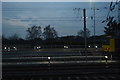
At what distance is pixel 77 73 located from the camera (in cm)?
748

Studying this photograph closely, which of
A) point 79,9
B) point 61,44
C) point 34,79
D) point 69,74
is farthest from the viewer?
point 61,44

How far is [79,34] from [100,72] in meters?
15.9

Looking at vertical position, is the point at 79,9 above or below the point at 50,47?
above

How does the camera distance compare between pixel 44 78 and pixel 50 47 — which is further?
pixel 50 47

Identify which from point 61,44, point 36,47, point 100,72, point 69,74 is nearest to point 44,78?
point 69,74

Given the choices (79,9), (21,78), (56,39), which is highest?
(79,9)

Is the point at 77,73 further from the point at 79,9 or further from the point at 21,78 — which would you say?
the point at 79,9

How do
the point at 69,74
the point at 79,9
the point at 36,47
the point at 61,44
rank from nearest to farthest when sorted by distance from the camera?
the point at 69,74 < the point at 79,9 < the point at 36,47 < the point at 61,44

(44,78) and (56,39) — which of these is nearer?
(44,78)

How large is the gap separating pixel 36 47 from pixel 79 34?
4857 millimetres

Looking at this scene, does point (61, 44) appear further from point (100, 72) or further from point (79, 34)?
point (100, 72)

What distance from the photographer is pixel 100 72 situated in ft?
25.3

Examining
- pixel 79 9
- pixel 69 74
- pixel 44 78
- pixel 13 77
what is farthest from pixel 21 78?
pixel 79 9

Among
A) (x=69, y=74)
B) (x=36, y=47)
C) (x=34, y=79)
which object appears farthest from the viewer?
(x=36, y=47)
